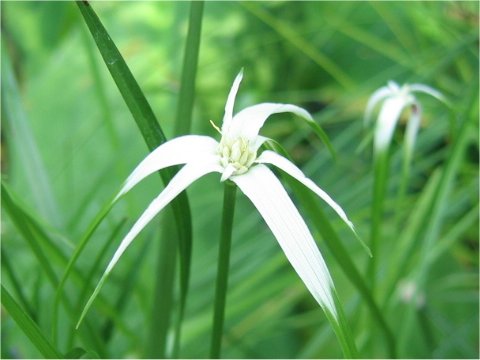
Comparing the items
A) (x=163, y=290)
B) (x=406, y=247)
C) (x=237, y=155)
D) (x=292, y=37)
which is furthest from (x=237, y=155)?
(x=292, y=37)

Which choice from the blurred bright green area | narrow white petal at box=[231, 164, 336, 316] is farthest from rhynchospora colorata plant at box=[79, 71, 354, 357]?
the blurred bright green area

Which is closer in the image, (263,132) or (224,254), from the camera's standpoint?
(224,254)

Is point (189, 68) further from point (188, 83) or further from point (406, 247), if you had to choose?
→ point (406, 247)

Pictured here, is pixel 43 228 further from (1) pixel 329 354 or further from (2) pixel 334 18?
(2) pixel 334 18

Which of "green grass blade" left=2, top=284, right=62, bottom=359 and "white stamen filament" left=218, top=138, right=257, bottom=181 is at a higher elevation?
"white stamen filament" left=218, top=138, right=257, bottom=181

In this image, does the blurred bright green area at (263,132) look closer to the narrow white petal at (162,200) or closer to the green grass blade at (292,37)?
the green grass blade at (292,37)

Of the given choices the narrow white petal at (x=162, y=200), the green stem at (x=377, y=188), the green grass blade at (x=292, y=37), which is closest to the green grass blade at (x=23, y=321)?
the narrow white petal at (x=162, y=200)

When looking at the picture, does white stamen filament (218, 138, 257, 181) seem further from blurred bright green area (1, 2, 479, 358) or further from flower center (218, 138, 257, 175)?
blurred bright green area (1, 2, 479, 358)
